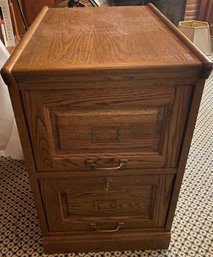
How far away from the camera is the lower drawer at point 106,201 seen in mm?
789

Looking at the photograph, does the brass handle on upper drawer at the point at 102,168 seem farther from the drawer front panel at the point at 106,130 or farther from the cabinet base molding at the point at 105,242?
the cabinet base molding at the point at 105,242

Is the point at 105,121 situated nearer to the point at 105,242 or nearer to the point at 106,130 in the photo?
the point at 106,130

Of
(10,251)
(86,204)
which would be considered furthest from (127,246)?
(10,251)

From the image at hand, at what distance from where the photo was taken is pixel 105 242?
0.94m

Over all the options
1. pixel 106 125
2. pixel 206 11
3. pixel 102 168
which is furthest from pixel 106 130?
pixel 206 11

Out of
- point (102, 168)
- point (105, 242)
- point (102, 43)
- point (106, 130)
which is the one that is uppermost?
point (102, 43)

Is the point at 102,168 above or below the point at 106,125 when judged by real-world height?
below

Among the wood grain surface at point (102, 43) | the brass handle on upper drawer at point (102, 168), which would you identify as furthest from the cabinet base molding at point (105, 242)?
→ the wood grain surface at point (102, 43)

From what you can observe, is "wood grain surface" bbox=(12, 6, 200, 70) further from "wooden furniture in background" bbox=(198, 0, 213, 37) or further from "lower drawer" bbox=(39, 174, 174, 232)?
"wooden furniture in background" bbox=(198, 0, 213, 37)

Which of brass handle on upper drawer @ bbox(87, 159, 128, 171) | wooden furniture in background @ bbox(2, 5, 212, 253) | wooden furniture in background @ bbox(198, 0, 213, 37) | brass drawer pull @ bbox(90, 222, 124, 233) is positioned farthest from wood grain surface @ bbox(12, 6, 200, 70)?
wooden furniture in background @ bbox(198, 0, 213, 37)

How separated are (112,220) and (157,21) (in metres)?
0.69

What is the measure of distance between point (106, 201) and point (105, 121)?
31 cm

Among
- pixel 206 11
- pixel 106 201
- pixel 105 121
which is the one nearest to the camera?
pixel 105 121

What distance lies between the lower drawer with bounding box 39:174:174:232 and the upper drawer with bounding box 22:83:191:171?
7 cm
